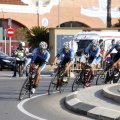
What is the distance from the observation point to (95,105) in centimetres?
1331

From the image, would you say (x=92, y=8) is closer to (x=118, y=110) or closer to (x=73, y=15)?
(x=73, y=15)

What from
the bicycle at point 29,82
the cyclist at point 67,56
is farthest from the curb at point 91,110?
the cyclist at point 67,56

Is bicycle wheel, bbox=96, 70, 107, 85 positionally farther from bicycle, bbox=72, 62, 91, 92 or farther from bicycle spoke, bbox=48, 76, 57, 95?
bicycle spoke, bbox=48, 76, 57, 95

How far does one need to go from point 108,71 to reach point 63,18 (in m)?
46.9

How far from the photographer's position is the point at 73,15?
2670 inches

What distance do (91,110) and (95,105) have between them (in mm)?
582

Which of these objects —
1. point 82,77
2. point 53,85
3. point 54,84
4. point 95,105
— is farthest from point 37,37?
point 95,105

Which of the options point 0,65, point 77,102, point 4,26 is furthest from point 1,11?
point 77,102

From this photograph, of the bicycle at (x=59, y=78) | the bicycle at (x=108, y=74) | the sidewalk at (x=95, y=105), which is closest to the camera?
the sidewalk at (x=95, y=105)

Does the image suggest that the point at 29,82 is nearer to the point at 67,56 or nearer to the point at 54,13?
the point at 67,56

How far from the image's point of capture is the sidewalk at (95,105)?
39.7 feet

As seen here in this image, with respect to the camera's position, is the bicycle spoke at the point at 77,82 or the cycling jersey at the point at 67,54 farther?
the bicycle spoke at the point at 77,82

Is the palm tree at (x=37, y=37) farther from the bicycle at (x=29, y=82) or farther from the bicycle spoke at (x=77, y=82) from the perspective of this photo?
the bicycle at (x=29, y=82)

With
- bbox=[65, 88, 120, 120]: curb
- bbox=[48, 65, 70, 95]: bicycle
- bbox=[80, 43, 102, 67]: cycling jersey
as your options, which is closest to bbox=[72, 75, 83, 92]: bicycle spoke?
bbox=[80, 43, 102, 67]: cycling jersey
